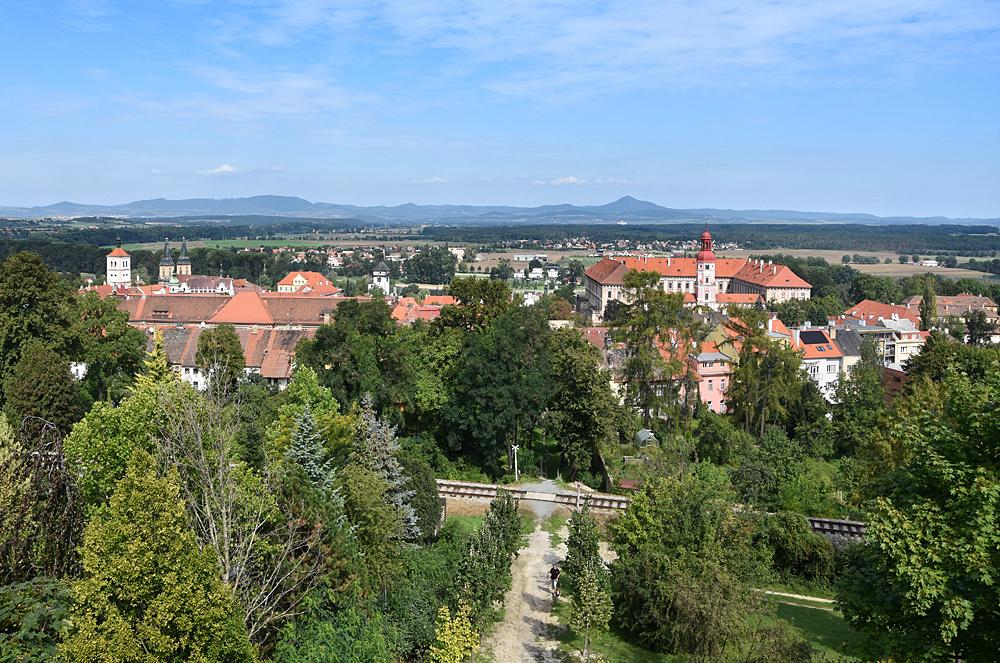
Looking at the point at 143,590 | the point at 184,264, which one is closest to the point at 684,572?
the point at 143,590

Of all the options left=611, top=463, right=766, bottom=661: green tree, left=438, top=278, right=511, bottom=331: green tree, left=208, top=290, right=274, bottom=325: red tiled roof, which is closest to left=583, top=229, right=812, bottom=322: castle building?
left=208, top=290, right=274, bottom=325: red tiled roof

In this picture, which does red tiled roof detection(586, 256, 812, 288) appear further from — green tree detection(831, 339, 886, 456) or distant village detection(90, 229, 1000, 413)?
green tree detection(831, 339, 886, 456)

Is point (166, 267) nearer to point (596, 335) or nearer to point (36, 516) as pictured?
point (596, 335)

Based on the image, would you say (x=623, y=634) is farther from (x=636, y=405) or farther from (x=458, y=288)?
(x=458, y=288)

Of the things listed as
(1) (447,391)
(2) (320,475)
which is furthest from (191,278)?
(2) (320,475)

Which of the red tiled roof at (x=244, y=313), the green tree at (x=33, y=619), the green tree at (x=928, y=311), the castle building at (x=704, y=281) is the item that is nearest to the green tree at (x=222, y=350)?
the red tiled roof at (x=244, y=313)

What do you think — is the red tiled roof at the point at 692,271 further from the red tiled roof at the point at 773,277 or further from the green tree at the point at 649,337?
the green tree at the point at 649,337
